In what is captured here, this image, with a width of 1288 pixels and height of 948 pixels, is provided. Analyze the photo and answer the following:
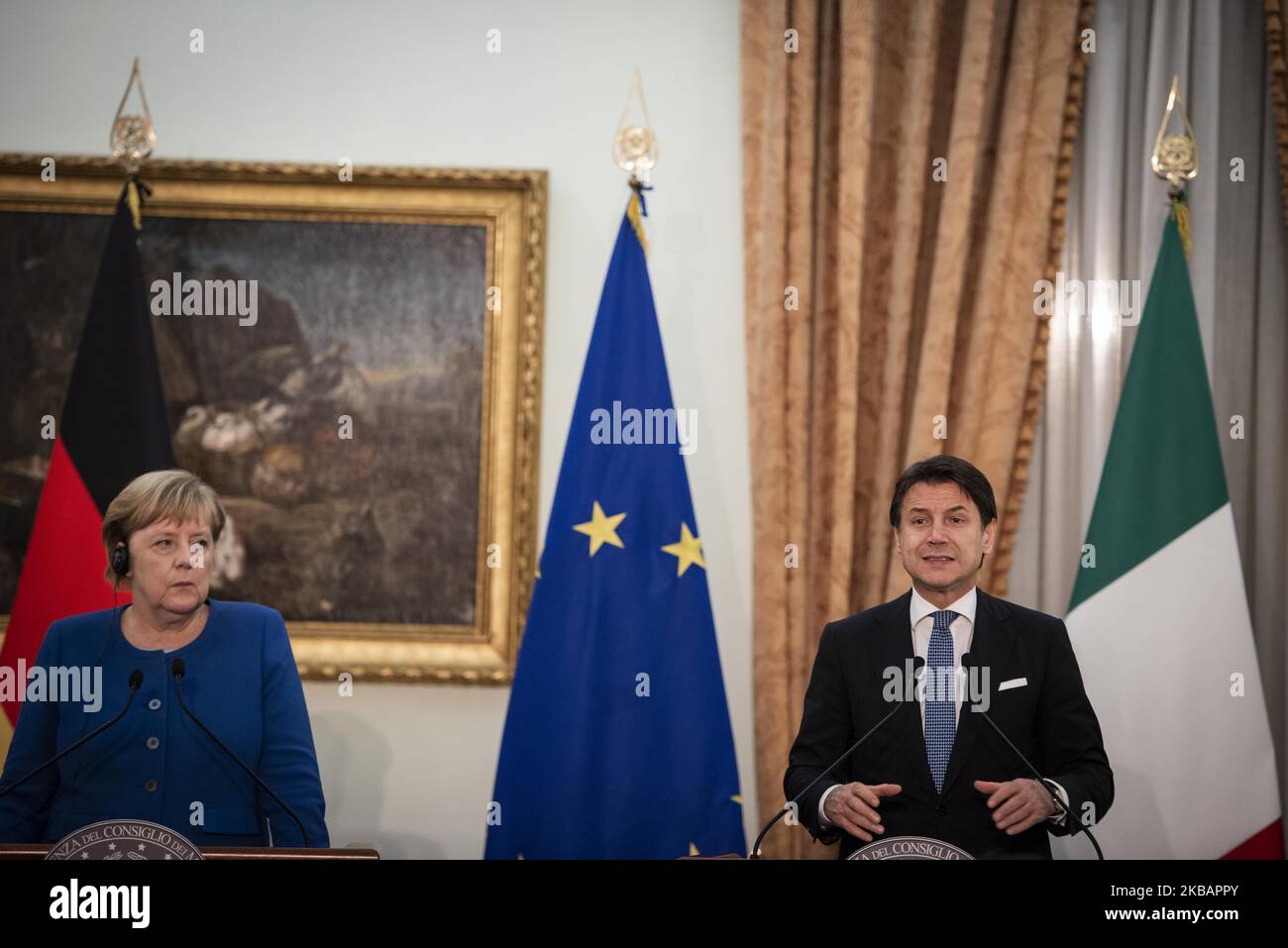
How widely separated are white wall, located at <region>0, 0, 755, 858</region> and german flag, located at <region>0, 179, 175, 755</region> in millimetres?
573

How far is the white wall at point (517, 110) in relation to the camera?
4098mm

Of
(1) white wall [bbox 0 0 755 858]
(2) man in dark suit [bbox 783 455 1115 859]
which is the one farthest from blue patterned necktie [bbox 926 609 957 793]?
(1) white wall [bbox 0 0 755 858]

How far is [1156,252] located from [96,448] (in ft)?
11.6

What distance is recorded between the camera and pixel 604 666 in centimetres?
364

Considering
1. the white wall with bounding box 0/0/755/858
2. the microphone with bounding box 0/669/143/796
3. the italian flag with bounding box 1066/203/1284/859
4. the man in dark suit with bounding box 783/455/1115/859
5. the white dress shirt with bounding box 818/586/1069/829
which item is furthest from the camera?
the white wall with bounding box 0/0/755/858

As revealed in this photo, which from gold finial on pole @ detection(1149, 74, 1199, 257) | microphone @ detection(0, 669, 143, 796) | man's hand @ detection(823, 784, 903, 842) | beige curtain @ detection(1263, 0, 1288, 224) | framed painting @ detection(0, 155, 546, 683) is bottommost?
man's hand @ detection(823, 784, 903, 842)

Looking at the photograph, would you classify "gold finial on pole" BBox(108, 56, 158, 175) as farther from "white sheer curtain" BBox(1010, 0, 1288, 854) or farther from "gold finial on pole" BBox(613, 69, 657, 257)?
"white sheer curtain" BBox(1010, 0, 1288, 854)

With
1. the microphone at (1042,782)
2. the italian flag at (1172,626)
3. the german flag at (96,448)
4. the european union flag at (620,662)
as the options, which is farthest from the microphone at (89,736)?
the italian flag at (1172,626)

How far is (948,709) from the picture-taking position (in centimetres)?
266

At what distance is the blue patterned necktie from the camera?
2648 millimetres

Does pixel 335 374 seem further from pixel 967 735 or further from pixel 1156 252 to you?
pixel 1156 252

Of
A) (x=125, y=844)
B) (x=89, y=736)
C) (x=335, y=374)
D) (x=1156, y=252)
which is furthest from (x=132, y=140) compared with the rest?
(x=1156, y=252)
